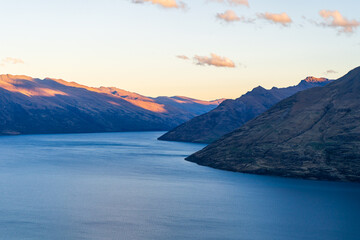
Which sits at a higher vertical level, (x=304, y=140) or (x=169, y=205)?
(x=304, y=140)

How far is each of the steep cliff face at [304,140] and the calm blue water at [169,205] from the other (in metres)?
6.91

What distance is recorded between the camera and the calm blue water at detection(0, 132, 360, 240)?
66125 mm

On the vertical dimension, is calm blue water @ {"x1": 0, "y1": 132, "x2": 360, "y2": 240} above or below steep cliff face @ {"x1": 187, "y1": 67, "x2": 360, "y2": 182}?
below

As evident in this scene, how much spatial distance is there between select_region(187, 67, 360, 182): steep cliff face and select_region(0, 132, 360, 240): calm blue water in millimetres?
6907

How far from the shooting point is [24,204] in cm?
8462

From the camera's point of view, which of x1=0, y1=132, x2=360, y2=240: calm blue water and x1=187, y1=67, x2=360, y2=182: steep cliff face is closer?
x1=0, y1=132, x2=360, y2=240: calm blue water

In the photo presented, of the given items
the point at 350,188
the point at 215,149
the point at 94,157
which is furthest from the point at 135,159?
the point at 350,188

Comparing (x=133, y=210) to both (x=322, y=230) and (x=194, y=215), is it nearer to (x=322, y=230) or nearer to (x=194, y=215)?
(x=194, y=215)

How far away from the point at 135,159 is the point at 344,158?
77778 millimetres

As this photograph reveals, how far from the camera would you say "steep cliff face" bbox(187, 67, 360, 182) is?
120438mm

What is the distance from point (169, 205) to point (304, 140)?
62.4 m

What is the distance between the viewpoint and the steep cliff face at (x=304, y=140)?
395 ft

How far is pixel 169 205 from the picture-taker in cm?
8481

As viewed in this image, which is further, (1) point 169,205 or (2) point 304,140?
(2) point 304,140
